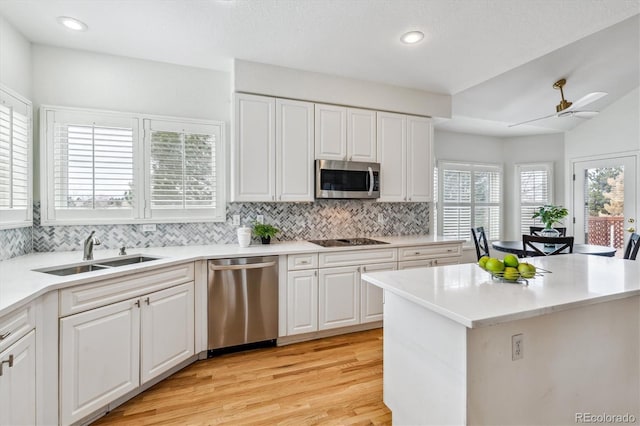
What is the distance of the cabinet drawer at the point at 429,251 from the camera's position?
11.2 feet

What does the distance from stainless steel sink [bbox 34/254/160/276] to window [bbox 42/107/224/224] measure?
51 centimetres

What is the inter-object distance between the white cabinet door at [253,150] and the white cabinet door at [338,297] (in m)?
1.02

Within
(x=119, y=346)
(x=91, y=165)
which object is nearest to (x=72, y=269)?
(x=119, y=346)

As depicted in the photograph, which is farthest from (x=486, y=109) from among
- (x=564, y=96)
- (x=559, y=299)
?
(x=559, y=299)

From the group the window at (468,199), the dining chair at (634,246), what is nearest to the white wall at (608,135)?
the window at (468,199)

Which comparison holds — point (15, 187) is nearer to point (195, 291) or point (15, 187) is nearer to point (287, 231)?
point (195, 291)

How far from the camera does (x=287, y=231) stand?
3.60 metres

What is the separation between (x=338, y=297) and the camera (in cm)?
314

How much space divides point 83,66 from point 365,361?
3.62 m

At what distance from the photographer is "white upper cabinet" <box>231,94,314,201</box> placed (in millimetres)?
3107

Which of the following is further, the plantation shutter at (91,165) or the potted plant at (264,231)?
the potted plant at (264,231)

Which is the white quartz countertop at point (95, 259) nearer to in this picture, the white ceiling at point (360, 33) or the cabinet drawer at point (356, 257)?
the cabinet drawer at point (356, 257)

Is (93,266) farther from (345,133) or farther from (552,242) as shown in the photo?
(552,242)

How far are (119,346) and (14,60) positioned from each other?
2328mm
